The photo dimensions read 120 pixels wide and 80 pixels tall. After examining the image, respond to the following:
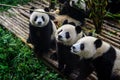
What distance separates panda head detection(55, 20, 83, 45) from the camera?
4.76 meters

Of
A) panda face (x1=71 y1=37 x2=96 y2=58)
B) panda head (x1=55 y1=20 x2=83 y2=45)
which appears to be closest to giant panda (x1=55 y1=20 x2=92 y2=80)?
panda head (x1=55 y1=20 x2=83 y2=45)

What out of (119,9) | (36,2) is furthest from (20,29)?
(119,9)

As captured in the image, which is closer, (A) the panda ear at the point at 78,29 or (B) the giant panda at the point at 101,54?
(B) the giant panda at the point at 101,54

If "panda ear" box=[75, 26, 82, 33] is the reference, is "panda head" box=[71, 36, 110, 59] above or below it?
below

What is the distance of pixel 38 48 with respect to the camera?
5.73m

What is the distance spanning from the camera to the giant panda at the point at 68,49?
468 centimetres

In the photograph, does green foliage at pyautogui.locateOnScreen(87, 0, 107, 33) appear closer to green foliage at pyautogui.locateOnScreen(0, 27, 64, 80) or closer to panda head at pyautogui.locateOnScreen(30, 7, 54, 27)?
panda head at pyautogui.locateOnScreen(30, 7, 54, 27)

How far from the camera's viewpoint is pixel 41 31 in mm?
5547

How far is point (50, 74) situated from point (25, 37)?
128 centimetres

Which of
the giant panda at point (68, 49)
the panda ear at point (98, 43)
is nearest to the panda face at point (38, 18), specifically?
the giant panda at point (68, 49)

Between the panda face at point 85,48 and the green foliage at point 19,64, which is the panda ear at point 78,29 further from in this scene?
the green foliage at point 19,64

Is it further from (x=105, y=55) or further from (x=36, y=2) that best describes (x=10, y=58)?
(x=36, y=2)

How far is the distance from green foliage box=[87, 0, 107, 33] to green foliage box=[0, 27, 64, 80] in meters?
1.22

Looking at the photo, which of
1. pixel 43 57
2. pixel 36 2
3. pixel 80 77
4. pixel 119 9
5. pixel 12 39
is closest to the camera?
pixel 80 77
